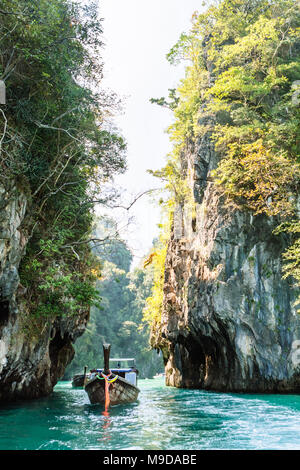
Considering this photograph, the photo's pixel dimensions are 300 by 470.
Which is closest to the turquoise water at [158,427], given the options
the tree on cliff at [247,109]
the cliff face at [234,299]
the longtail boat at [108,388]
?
the longtail boat at [108,388]

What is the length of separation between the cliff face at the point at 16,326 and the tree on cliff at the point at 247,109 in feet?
28.3

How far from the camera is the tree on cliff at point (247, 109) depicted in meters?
13.3

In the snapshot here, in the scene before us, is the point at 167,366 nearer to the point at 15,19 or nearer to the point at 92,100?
the point at 92,100

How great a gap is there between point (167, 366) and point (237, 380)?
11.6 metres

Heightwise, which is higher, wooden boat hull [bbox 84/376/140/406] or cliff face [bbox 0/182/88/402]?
cliff face [bbox 0/182/88/402]

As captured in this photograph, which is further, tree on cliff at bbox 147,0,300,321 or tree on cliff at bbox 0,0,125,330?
tree on cliff at bbox 147,0,300,321

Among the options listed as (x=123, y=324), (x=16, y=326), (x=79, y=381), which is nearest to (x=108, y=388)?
(x=16, y=326)

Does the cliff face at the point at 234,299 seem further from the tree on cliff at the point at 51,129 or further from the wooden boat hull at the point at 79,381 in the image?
the wooden boat hull at the point at 79,381

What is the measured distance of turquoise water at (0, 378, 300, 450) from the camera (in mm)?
5883

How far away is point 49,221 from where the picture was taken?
39.4 ft

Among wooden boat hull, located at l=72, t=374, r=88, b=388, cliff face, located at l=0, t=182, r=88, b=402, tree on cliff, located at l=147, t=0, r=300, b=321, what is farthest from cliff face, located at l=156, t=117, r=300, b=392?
wooden boat hull, located at l=72, t=374, r=88, b=388

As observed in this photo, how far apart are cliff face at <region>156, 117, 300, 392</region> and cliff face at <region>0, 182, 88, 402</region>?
6.25 meters

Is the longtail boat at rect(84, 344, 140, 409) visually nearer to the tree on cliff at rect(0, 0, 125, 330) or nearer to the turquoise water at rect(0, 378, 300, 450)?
the turquoise water at rect(0, 378, 300, 450)

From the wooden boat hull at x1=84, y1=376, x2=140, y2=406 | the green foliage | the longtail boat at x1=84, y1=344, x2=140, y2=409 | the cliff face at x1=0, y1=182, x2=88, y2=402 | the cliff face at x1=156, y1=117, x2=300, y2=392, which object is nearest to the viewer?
the cliff face at x1=0, y1=182, x2=88, y2=402
